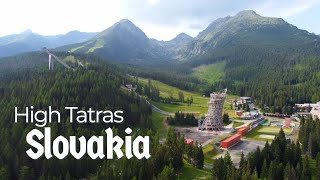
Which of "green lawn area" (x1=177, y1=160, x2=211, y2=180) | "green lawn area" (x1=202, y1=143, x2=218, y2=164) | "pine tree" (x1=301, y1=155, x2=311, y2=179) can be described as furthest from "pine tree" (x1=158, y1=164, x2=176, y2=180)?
"pine tree" (x1=301, y1=155, x2=311, y2=179)

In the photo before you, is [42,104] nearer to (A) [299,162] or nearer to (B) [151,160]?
(B) [151,160]

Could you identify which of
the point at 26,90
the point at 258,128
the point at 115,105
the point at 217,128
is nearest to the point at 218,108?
the point at 217,128

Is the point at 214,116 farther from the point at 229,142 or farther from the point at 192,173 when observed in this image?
the point at 192,173

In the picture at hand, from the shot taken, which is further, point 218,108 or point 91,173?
point 218,108

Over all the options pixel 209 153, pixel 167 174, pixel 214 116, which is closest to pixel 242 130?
pixel 214 116

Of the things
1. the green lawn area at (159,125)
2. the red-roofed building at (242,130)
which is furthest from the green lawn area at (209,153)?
the green lawn area at (159,125)

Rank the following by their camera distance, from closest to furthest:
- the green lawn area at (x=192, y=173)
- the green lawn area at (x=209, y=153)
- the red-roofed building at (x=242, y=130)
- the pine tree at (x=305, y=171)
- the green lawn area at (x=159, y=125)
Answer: the pine tree at (x=305, y=171) < the green lawn area at (x=192, y=173) < the green lawn area at (x=209, y=153) < the red-roofed building at (x=242, y=130) < the green lawn area at (x=159, y=125)

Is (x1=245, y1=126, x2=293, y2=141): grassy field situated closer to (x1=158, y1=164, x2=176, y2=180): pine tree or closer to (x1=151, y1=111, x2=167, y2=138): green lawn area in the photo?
(x1=151, y1=111, x2=167, y2=138): green lawn area

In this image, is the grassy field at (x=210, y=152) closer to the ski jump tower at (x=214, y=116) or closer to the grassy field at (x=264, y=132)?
the grassy field at (x=264, y=132)
